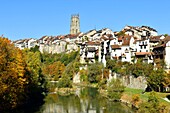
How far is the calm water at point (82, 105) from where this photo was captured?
37.5 m

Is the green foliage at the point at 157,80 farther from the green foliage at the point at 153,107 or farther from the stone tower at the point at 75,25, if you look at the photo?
the stone tower at the point at 75,25

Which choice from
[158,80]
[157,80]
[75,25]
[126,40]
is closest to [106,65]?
[126,40]

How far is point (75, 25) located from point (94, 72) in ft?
214

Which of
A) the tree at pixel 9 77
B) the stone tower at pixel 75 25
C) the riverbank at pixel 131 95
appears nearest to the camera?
the tree at pixel 9 77

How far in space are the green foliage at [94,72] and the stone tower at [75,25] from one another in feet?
201

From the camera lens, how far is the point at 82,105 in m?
42.3

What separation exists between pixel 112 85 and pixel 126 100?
16.9 ft

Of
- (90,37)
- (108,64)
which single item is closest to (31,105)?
(108,64)

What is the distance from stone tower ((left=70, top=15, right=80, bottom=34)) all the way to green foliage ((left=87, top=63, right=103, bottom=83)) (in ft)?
201

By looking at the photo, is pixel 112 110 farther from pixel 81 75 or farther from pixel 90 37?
pixel 90 37

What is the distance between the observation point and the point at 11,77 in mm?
29625

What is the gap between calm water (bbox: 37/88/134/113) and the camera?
37.5 metres

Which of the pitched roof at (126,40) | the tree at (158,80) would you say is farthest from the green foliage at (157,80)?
the pitched roof at (126,40)

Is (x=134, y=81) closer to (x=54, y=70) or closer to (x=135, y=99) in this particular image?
(x=135, y=99)
